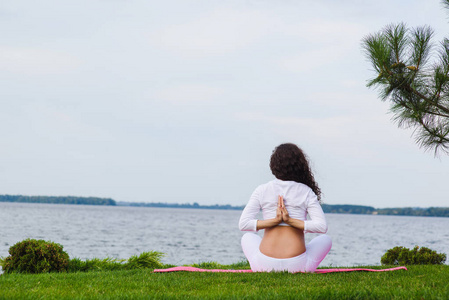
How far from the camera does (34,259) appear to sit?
387 inches

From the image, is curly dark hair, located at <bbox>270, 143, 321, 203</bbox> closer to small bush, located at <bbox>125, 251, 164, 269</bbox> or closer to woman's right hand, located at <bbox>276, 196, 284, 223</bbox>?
woman's right hand, located at <bbox>276, 196, 284, 223</bbox>

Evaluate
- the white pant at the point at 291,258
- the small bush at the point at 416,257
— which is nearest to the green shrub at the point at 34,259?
the white pant at the point at 291,258

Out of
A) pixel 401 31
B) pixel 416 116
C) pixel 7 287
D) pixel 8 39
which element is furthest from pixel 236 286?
pixel 8 39

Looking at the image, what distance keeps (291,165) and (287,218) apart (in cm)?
78

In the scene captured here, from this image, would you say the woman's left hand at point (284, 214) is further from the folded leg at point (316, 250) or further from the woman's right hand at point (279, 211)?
the folded leg at point (316, 250)

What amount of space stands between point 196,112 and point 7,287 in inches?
939

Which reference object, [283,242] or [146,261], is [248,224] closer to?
[283,242]

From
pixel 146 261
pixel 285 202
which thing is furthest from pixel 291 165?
pixel 146 261

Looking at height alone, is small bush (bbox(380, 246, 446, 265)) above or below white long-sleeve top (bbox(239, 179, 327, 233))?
below

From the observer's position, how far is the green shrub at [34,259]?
9.76m

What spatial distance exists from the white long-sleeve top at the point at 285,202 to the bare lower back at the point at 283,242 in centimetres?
13

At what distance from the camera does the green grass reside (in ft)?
15.3

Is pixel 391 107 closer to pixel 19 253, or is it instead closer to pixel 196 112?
pixel 19 253

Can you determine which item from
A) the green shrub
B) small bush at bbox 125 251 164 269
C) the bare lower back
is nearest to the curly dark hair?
the bare lower back
